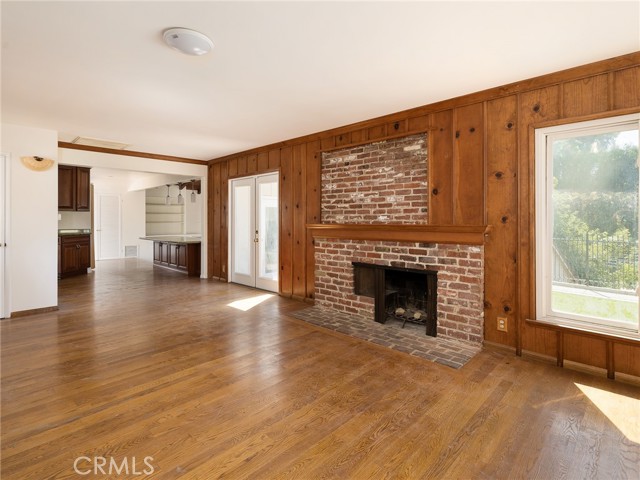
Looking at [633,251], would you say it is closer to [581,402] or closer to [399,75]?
Answer: [581,402]

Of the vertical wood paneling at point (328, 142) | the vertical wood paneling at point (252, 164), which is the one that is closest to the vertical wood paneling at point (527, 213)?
the vertical wood paneling at point (328, 142)

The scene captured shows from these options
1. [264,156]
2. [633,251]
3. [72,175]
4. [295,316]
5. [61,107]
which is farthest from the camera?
[72,175]

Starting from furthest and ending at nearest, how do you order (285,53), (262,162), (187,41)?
1. (262,162)
2. (285,53)
3. (187,41)

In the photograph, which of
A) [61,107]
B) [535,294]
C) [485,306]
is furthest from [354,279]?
[61,107]

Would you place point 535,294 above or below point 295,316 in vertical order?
above

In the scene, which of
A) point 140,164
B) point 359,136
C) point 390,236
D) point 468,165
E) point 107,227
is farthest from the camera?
point 107,227

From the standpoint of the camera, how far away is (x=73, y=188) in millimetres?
7340

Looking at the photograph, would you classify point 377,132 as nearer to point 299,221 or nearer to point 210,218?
point 299,221

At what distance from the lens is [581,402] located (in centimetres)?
231

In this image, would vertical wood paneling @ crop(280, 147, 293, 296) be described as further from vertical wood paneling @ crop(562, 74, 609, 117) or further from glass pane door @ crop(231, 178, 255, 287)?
vertical wood paneling @ crop(562, 74, 609, 117)

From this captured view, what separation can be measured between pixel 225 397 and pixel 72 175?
23.8ft

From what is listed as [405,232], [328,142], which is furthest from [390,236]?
[328,142]

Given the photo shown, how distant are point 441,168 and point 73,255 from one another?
307 inches

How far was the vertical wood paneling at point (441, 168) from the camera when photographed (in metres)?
3.53
